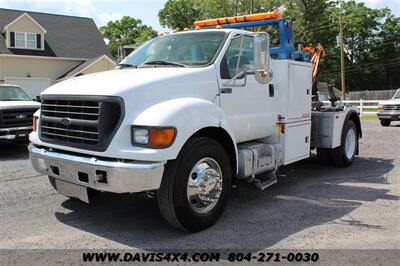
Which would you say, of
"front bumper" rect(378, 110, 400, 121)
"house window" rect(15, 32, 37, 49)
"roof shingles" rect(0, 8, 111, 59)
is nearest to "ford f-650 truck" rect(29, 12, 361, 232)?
"front bumper" rect(378, 110, 400, 121)

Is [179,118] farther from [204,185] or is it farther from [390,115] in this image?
[390,115]

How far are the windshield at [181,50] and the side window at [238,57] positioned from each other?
18cm

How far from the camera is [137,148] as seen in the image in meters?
4.56

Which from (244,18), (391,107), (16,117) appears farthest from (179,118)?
(391,107)

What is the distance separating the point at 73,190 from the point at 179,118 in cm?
146

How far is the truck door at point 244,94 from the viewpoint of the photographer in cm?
574

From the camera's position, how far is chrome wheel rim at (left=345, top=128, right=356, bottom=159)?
30.5 feet

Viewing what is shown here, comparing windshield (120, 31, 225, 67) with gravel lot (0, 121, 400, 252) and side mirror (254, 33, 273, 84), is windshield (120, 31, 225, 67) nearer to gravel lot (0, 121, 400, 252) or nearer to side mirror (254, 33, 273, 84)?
side mirror (254, 33, 273, 84)

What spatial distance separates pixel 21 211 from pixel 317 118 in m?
5.36

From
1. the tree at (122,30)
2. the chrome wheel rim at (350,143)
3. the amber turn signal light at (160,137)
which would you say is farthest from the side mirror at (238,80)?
the tree at (122,30)

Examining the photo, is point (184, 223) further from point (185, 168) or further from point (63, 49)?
point (63, 49)

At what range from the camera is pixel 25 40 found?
3181cm

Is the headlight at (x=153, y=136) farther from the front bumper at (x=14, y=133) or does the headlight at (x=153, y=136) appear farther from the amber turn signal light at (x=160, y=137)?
the front bumper at (x=14, y=133)

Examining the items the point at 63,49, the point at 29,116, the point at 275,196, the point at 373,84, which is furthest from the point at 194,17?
the point at 275,196
